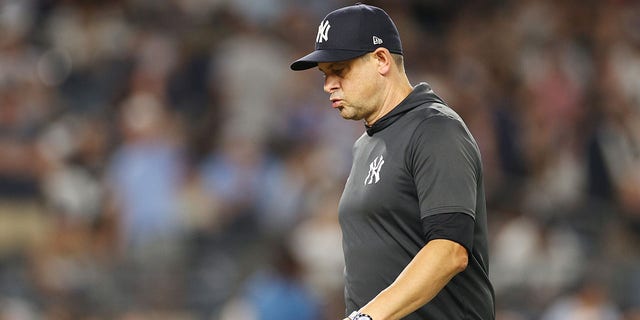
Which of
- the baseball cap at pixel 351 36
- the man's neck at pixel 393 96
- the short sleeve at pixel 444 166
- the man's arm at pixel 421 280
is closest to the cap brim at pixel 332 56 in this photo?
the baseball cap at pixel 351 36

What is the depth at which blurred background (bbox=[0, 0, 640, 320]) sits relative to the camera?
971 cm

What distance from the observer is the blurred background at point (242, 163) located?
9711mm

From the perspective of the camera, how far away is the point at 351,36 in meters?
4.37

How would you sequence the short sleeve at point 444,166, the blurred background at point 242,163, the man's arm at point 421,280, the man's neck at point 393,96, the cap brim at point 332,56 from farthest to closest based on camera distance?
the blurred background at point 242,163
the man's neck at point 393,96
the cap brim at point 332,56
the short sleeve at point 444,166
the man's arm at point 421,280

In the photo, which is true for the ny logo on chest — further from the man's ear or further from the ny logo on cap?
the ny logo on cap

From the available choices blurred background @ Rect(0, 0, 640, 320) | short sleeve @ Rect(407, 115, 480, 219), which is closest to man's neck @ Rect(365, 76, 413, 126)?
short sleeve @ Rect(407, 115, 480, 219)

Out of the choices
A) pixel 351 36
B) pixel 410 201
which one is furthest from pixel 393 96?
pixel 410 201

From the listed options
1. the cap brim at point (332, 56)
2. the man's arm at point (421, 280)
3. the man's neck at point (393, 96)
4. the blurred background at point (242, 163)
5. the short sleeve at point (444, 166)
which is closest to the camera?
the man's arm at point (421, 280)

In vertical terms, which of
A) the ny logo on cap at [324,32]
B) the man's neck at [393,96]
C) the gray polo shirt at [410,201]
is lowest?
the gray polo shirt at [410,201]

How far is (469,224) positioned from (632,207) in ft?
20.9

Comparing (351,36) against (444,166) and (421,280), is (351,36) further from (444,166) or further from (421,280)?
(421,280)

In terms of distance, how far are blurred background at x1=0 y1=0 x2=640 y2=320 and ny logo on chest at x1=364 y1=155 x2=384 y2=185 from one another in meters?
4.12

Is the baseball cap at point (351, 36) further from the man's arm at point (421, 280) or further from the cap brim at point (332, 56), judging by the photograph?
the man's arm at point (421, 280)

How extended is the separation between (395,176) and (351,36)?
0.51m
